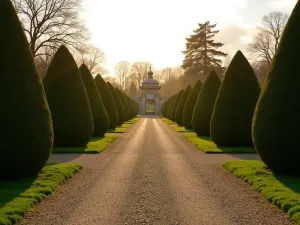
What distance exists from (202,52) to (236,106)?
6992cm

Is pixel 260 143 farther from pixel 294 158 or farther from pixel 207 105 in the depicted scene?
pixel 207 105

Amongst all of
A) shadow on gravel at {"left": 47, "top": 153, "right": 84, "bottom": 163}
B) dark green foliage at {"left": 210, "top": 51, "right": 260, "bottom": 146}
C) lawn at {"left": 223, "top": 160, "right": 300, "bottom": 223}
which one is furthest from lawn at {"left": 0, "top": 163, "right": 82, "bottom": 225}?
dark green foliage at {"left": 210, "top": 51, "right": 260, "bottom": 146}

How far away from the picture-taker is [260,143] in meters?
12.0

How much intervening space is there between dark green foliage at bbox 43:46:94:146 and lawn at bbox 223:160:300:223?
30.1 ft

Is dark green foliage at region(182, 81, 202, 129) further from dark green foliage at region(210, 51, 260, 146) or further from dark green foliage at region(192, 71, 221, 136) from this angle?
dark green foliage at region(210, 51, 260, 146)

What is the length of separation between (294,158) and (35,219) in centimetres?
802

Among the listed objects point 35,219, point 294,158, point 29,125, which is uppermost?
point 29,125

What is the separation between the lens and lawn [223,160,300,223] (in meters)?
→ 8.02

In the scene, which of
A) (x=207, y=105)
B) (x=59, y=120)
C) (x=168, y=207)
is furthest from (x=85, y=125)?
(x=168, y=207)

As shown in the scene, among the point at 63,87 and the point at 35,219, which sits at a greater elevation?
the point at 63,87

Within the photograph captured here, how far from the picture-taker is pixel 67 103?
1978 cm

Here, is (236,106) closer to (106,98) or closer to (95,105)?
(95,105)

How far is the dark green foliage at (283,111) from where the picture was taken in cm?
1123

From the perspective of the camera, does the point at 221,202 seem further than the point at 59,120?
No
